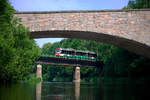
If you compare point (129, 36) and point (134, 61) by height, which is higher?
point (129, 36)

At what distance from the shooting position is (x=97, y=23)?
14.2 meters

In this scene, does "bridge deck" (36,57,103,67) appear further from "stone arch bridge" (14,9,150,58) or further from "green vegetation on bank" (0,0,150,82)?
"stone arch bridge" (14,9,150,58)

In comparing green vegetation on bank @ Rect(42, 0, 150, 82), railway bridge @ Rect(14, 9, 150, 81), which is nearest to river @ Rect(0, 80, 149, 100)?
railway bridge @ Rect(14, 9, 150, 81)

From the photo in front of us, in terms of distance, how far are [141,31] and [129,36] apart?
2.98 feet

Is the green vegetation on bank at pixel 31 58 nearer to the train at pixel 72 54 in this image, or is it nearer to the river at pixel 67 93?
the river at pixel 67 93

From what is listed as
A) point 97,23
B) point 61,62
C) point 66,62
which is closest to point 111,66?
point 66,62

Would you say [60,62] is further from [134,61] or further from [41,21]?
[41,21]

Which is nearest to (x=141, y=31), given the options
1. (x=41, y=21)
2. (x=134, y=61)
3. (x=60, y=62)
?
(x=41, y=21)

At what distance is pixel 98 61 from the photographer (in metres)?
46.0

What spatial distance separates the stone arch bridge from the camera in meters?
14.1

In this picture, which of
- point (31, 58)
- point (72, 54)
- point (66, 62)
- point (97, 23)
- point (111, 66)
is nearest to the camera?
point (97, 23)

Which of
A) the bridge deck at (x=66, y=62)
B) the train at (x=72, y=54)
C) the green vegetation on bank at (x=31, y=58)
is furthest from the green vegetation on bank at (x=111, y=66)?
the train at (x=72, y=54)

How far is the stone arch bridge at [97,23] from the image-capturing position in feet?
46.3

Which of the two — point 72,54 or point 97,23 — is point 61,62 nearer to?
point 72,54
